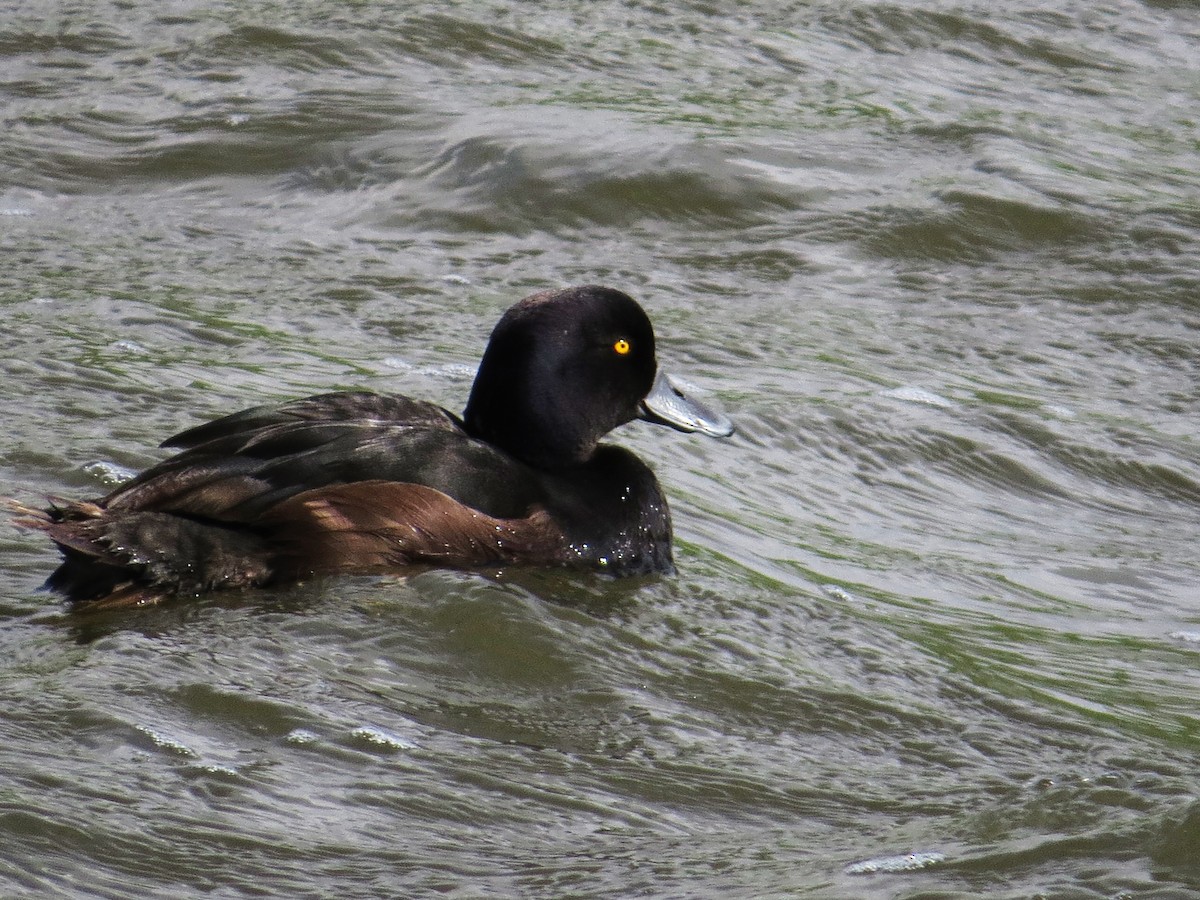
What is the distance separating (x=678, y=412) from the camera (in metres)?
6.15

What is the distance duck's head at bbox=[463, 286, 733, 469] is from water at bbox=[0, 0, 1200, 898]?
1.88ft

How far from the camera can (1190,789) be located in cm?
425

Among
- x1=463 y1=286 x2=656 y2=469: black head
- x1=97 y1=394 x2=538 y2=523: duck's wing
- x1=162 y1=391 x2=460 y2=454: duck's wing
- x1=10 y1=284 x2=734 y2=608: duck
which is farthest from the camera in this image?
x1=463 y1=286 x2=656 y2=469: black head

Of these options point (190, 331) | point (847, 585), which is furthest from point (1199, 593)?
point (190, 331)

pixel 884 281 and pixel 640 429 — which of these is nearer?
pixel 640 429

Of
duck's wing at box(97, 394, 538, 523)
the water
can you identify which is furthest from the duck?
the water

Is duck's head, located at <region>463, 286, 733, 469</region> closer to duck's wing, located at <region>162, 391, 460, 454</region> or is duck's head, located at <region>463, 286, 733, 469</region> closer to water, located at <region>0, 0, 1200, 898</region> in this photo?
duck's wing, located at <region>162, 391, 460, 454</region>

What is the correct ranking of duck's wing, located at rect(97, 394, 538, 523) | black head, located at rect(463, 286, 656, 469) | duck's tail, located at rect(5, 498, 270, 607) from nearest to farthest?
1. duck's tail, located at rect(5, 498, 270, 607)
2. duck's wing, located at rect(97, 394, 538, 523)
3. black head, located at rect(463, 286, 656, 469)

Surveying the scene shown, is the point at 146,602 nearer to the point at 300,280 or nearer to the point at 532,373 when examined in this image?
the point at 532,373

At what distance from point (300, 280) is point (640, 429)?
1.83 m

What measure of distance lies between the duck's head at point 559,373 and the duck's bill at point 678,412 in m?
0.15

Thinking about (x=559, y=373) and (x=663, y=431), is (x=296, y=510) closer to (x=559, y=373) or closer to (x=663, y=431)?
(x=559, y=373)

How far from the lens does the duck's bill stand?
611 cm

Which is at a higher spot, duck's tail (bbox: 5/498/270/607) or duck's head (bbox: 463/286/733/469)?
duck's head (bbox: 463/286/733/469)
